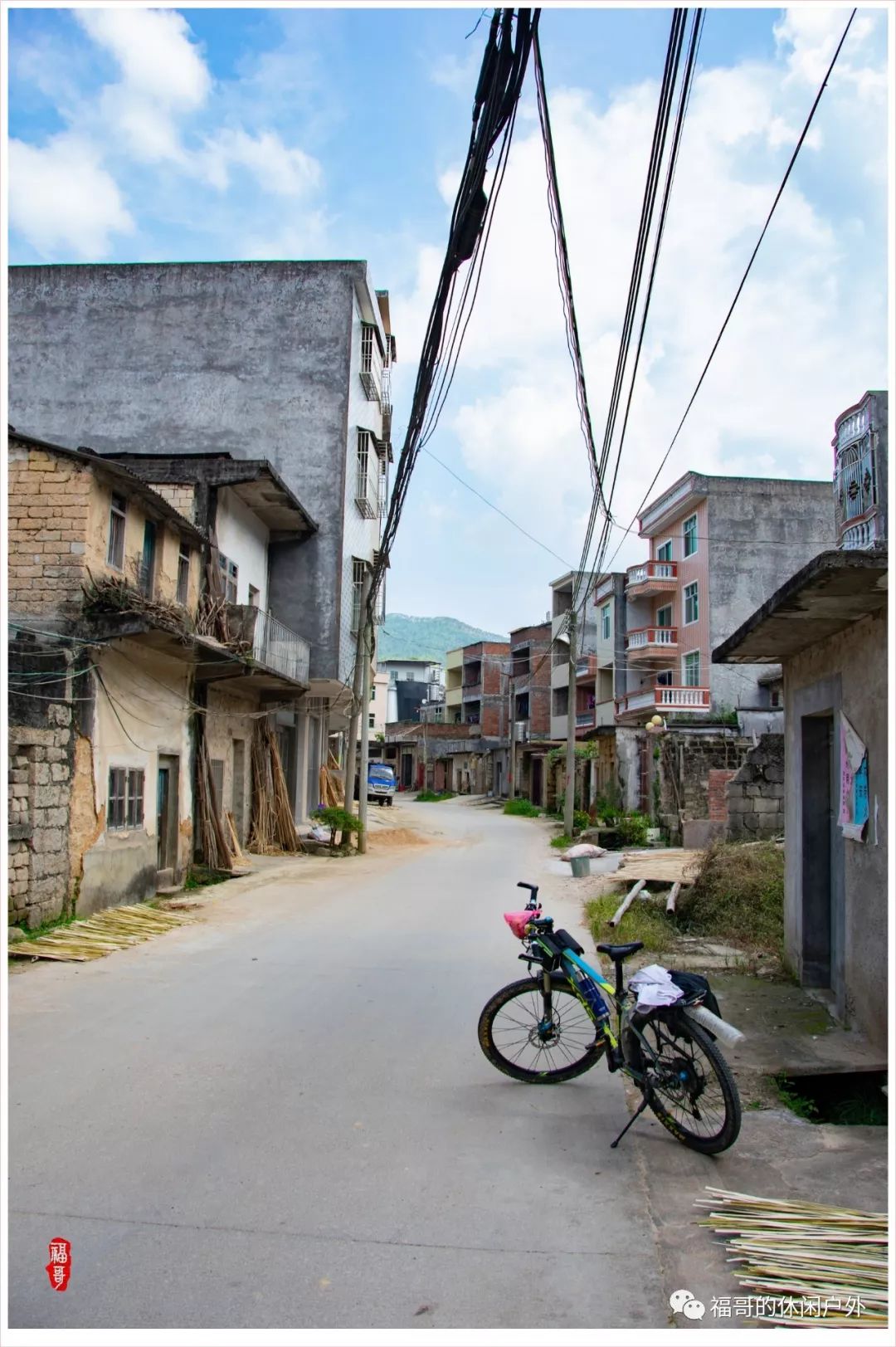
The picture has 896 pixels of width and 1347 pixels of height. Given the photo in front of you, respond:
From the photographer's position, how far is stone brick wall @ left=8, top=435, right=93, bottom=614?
37.6 ft

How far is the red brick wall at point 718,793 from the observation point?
23328 mm

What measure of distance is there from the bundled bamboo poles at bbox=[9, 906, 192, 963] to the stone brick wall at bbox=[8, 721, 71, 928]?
0.37 m

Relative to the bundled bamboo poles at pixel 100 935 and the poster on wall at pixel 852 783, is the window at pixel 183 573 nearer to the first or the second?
the bundled bamboo poles at pixel 100 935

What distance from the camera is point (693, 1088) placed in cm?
467

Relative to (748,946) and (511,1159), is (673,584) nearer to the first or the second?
(748,946)

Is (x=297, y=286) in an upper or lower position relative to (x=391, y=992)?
upper

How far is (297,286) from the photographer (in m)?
24.3

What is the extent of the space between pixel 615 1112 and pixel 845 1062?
1680 millimetres

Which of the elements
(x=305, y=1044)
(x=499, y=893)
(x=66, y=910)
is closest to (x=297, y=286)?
(x=499, y=893)

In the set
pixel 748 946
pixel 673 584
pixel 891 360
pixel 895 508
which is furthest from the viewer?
pixel 673 584

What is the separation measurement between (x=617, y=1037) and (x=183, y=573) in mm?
11826

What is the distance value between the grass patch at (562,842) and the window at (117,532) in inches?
596

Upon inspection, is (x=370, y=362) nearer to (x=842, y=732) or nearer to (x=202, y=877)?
(x=202, y=877)
